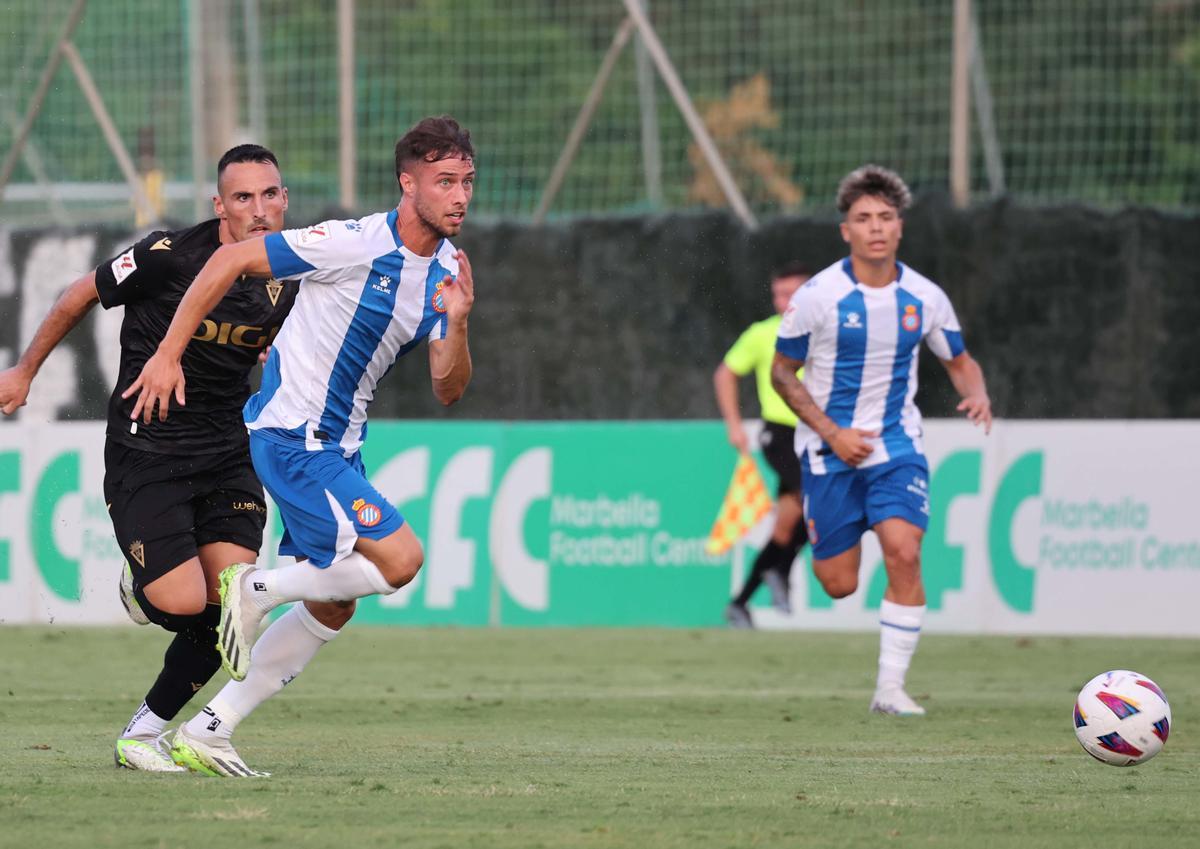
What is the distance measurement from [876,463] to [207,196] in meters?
8.30

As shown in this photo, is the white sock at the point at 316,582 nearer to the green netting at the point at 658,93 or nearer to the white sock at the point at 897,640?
the white sock at the point at 897,640

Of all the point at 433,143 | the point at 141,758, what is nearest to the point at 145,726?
the point at 141,758

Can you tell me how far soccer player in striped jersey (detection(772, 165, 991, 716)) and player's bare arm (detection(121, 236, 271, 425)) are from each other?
3707 mm

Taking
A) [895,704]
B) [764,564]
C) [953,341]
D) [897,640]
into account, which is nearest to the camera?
[895,704]

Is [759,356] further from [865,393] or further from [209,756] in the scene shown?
[209,756]

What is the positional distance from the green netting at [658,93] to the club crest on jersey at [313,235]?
9025 mm

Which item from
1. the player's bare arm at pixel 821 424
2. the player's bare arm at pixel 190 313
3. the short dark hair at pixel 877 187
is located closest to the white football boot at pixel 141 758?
the player's bare arm at pixel 190 313

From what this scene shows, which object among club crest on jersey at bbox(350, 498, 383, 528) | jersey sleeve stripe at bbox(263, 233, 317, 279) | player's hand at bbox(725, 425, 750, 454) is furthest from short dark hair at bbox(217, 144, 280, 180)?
player's hand at bbox(725, 425, 750, 454)

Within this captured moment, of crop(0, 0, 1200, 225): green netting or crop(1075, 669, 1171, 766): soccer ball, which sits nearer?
crop(1075, 669, 1171, 766): soccer ball

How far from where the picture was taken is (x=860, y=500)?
10031 millimetres

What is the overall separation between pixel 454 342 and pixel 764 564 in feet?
24.1

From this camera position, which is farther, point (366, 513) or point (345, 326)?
point (345, 326)

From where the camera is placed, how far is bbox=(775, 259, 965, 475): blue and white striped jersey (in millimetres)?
10008

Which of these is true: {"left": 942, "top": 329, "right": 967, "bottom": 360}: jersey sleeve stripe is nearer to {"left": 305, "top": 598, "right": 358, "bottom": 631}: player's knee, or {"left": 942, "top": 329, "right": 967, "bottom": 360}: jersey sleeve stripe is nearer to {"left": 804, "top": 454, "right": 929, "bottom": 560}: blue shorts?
{"left": 804, "top": 454, "right": 929, "bottom": 560}: blue shorts
